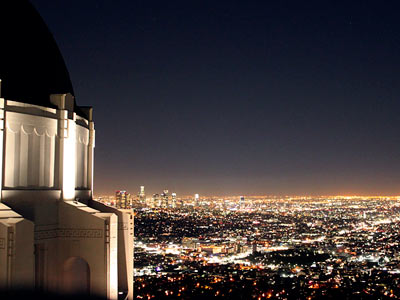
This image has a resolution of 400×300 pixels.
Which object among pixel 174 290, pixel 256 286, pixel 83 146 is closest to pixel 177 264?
→ pixel 256 286

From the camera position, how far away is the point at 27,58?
9.02 meters

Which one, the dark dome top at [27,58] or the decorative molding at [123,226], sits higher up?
the dark dome top at [27,58]

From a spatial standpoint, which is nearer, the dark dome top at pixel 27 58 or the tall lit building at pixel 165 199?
the dark dome top at pixel 27 58

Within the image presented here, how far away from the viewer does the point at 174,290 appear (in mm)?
28328

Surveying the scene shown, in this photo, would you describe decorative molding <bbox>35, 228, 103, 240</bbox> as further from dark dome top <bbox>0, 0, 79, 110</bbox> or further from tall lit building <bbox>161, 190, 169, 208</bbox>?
tall lit building <bbox>161, 190, 169, 208</bbox>

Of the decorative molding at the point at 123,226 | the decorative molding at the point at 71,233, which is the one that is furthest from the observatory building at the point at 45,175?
the decorative molding at the point at 123,226

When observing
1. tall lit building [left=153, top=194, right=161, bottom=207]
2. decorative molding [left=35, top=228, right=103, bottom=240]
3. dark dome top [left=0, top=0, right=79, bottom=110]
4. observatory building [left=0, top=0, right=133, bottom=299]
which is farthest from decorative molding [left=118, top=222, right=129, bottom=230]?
tall lit building [left=153, top=194, right=161, bottom=207]

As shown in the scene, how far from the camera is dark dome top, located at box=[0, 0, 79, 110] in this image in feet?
27.8

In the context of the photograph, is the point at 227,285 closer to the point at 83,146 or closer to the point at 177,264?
the point at 177,264

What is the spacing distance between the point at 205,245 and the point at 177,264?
19.5 meters

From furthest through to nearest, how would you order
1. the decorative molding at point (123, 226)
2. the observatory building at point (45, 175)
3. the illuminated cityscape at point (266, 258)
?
1. the illuminated cityscape at point (266, 258)
2. the decorative molding at point (123, 226)
3. the observatory building at point (45, 175)

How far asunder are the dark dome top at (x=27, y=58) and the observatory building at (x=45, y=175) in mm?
20

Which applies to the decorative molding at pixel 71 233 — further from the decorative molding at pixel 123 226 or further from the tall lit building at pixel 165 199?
the tall lit building at pixel 165 199

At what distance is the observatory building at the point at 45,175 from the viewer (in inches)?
312
